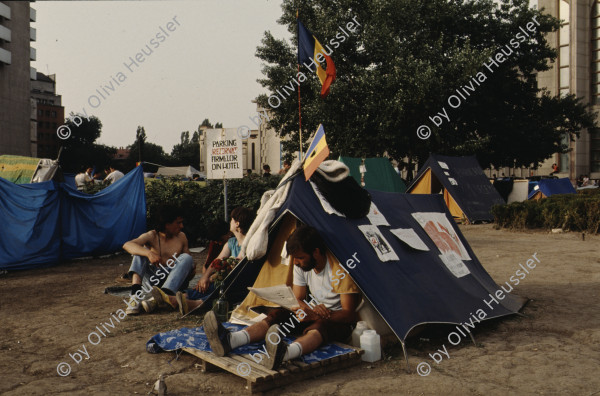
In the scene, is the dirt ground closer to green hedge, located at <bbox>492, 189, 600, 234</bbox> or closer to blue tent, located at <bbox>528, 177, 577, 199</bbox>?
green hedge, located at <bbox>492, 189, 600, 234</bbox>

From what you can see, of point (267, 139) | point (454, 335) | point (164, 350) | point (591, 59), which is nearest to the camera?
point (164, 350)

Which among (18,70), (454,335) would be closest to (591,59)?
(454,335)

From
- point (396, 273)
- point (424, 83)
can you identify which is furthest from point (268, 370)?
point (424, 83)

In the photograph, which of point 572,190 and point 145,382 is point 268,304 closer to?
point 145,382

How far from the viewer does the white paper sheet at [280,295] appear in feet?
15.4

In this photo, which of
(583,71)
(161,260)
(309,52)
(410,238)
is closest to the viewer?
(410,238)

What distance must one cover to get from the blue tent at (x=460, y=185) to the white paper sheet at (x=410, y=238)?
12.0 meters

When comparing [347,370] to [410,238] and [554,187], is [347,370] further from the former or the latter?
[554,187]

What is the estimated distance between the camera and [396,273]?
4957mm

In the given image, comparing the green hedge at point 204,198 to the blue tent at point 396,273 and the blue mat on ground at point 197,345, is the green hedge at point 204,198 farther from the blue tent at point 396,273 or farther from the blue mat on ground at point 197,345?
the blue mat on ground at point 197,345

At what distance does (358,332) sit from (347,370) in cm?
43

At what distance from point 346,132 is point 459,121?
5.16 m

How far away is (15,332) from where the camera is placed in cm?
563

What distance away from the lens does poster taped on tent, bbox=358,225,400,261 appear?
5023 millimetres
